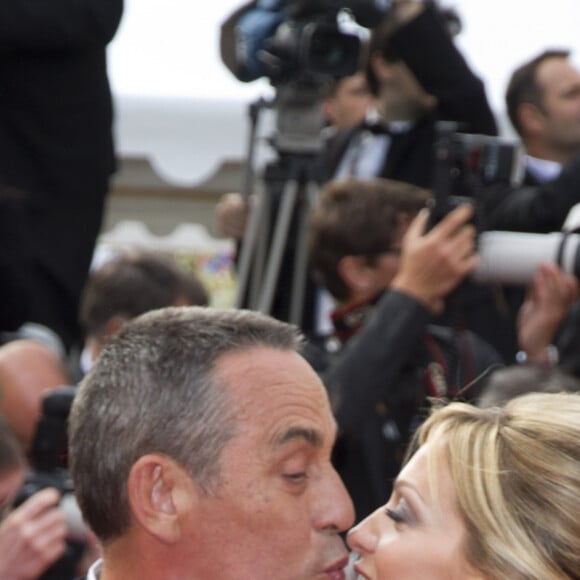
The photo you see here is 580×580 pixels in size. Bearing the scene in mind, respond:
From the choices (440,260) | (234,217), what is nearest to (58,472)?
(440,260)

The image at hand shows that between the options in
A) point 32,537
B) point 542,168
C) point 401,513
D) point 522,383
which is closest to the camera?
point 401,513

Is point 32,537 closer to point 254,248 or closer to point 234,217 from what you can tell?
point 254,248

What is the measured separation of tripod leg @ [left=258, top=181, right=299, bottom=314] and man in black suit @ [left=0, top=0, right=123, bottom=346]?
1.56 feet

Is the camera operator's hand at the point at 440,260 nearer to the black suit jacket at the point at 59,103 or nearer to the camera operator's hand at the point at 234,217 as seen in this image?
the black suit jacket at the point at 59,103

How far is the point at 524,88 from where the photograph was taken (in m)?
4.65

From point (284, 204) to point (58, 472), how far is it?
48.0 inches

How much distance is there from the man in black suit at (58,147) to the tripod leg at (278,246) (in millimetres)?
474

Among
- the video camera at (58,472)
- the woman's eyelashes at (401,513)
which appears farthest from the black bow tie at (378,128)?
the woman's eyelashes at (401,513)

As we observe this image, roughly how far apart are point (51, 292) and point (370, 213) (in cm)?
86

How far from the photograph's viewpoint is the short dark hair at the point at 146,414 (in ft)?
7.87

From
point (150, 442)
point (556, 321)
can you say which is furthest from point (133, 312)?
point (150, 442)

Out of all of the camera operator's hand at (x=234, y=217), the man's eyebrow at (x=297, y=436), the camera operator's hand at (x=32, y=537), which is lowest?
the camera operator's hand at (x=32, y=537)

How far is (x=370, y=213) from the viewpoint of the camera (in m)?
4.02

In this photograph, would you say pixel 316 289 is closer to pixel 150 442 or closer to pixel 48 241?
pixel 48 241
